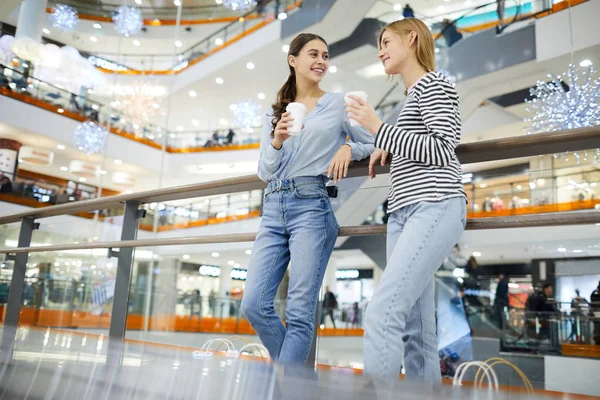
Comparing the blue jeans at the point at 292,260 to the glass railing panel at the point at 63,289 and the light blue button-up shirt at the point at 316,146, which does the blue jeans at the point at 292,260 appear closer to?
the light blue button-up shirt at the point at 316,146

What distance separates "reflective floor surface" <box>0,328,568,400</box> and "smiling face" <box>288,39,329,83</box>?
0.91m

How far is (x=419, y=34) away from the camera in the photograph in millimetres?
1427

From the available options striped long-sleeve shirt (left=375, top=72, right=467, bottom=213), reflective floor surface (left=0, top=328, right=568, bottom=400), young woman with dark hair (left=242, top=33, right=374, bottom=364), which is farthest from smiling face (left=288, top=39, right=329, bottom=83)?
reflective floor surface (left=0, top=328, right=568, bottom=400)

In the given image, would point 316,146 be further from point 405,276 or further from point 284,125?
point 405,276

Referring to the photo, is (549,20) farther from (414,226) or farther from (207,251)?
(414,226)

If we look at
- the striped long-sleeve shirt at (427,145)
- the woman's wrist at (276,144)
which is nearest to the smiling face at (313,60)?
the woman's wrist at (276,144)

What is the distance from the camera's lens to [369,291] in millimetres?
1721

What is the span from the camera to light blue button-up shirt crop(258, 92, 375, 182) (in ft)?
5.39

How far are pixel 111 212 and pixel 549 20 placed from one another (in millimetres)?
7327

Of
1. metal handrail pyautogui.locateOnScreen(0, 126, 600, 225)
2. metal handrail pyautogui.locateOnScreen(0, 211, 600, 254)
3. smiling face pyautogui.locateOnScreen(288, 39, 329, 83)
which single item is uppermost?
smiling face pyautogui.locateOnScreen(288, 39, 329, 83)

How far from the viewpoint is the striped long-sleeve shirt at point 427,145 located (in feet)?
4.15

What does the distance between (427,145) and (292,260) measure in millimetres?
547

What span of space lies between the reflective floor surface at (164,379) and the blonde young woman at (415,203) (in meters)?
0.17

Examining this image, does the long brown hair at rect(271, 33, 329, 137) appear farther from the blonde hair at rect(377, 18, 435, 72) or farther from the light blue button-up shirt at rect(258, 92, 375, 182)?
the blonde hair at rect(377, 18, 435, 72)
